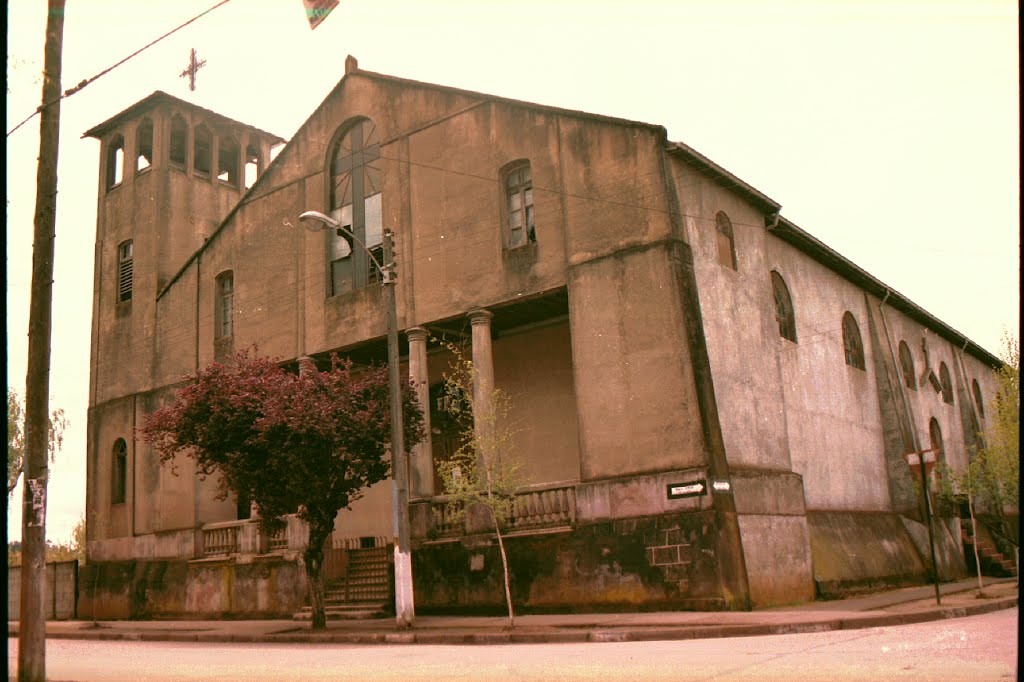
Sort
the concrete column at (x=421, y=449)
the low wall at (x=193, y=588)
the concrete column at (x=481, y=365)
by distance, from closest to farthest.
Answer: the concrete column at (x=481, y=365), the concrete column at (x=421, y=449), the low wall at (x=193, y=588)

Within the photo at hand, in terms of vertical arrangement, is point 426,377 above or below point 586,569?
above

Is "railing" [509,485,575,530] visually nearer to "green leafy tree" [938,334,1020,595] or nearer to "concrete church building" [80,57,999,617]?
"concrete church building" [80,57,999,617]

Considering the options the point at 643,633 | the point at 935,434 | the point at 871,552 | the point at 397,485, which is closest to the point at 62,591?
the point at 397,485

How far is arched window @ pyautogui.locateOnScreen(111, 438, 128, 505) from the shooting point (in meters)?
31.7

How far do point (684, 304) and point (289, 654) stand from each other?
9793mm

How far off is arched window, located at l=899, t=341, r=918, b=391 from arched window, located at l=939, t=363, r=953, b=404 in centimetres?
386

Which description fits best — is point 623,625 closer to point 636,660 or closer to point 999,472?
point 636,660

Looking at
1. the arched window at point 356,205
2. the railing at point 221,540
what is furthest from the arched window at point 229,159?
the railing at point 221,540

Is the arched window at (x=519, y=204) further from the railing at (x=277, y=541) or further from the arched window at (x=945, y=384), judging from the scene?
the arched window at (x=945, y=384)

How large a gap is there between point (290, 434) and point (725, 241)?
10.4 m

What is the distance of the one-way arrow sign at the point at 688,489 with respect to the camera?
62.0ft

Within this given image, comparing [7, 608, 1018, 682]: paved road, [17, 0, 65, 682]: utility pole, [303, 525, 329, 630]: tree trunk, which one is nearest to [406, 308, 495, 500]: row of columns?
[303, 525, 329, 630]: tree trunk

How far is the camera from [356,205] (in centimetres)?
2688

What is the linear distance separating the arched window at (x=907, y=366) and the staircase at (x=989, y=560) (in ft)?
16.1
